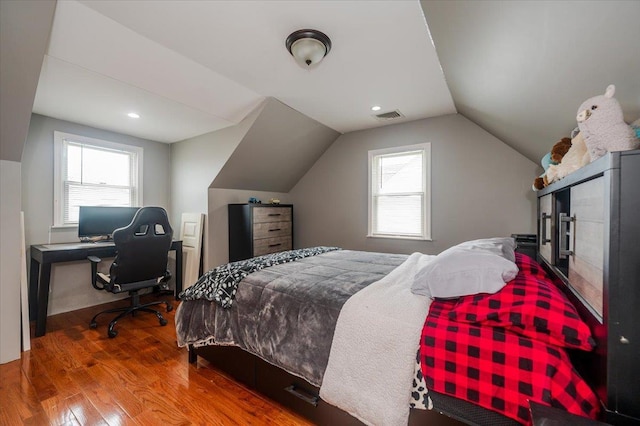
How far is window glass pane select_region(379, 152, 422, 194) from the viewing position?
12.4 feet

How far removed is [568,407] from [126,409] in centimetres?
218

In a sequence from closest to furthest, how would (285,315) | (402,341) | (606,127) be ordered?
(606,127), (402,341), (285,315)

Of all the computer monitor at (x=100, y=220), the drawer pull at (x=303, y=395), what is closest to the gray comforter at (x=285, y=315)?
the drawer pull at (x=303, y=395)

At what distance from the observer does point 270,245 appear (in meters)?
4.22

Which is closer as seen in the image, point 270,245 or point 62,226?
point 62,226

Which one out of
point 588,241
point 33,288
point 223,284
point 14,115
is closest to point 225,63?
point 14,115

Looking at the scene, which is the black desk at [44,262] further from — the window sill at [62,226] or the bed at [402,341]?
the bed at [402,341]

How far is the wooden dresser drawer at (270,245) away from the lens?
3.96 meters

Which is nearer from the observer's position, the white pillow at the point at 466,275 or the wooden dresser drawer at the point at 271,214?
the white pillow at the point at 466,275

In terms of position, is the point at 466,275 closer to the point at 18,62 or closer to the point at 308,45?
the point at 308,45

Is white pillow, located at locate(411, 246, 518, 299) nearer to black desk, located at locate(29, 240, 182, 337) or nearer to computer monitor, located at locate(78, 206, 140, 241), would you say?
black desk, located at locate(29, 240, 182, 337)

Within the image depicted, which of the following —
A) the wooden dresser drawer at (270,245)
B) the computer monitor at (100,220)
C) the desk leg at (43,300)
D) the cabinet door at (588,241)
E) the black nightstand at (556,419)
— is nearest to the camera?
the black nightstand at (556,419)

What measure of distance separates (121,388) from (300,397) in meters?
1.29

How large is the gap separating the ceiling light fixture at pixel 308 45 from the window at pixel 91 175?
3.13m
